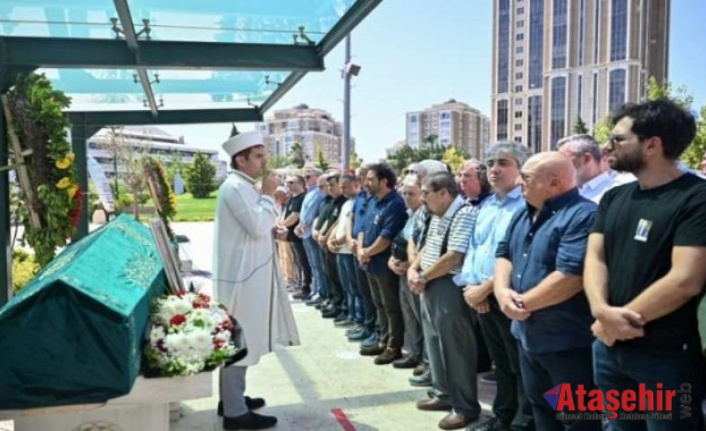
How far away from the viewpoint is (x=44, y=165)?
4.25 metres

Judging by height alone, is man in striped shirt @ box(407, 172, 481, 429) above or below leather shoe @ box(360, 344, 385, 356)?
above

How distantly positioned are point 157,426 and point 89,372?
0.61 meters

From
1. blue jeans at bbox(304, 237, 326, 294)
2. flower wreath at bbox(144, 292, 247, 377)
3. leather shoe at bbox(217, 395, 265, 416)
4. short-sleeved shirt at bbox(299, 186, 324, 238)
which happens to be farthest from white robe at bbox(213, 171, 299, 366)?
short-sleeved shirt at bbox(299, 186, 324, 238)

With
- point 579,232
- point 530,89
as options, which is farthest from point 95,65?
point 530,89

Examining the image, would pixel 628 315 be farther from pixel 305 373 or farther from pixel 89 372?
pixel 305 373

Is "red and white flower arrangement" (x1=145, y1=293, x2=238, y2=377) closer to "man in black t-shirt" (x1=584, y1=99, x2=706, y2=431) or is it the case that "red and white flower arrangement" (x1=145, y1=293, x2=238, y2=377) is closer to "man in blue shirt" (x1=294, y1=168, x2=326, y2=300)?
"man in black t-shirt" (x1=584, y1=99, x2=706, y2=431)

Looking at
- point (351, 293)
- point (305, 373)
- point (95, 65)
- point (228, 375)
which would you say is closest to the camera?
point (228, 375)

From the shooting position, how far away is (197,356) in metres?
2.41

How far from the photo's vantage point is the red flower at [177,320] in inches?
101

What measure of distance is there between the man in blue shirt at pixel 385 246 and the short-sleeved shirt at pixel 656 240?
3.03m

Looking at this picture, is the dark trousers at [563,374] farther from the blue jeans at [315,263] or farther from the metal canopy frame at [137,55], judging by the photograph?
the blue jeans at [315,263]

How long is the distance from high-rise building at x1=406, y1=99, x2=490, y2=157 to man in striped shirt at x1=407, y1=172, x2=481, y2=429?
400 ft

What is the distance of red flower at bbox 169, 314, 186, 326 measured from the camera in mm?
2553

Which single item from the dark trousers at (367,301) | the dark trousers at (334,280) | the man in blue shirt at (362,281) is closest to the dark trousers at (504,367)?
the man in blue shirt at (362,281)
